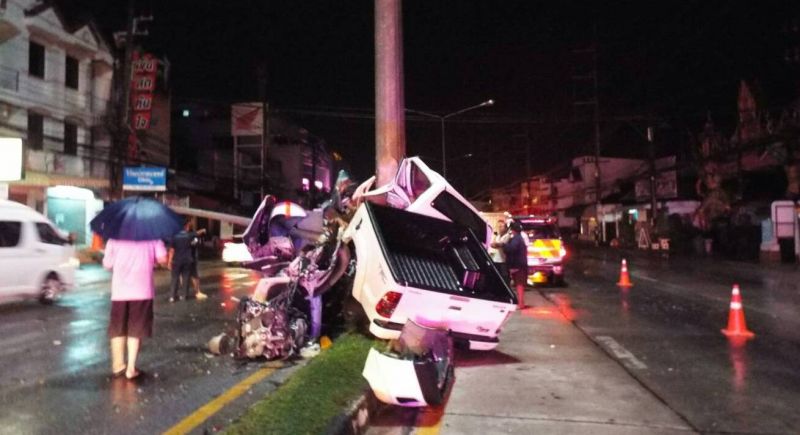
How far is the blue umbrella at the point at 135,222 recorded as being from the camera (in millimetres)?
6809

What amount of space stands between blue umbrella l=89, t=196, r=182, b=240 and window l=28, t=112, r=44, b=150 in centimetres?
2354

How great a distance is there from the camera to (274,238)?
32.3 feet

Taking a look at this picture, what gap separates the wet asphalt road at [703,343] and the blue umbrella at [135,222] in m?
5.16

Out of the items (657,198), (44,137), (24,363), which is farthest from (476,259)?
(657,198)

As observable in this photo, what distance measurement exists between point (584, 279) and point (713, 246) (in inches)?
767

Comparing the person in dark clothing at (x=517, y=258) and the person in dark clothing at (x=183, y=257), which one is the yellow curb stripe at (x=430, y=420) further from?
the person in dark clothing at (x=183, y=257)

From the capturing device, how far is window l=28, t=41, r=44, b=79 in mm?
27859

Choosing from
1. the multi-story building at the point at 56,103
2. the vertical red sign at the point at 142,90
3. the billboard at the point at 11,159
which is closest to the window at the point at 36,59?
the multi-story building at the point at 56,103

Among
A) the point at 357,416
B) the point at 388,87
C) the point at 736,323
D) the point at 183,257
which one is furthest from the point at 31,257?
the point at 736,323

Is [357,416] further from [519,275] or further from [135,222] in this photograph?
[519,275]

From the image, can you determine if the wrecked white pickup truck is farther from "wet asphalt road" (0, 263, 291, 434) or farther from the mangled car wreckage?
"wet asphalt road" (0, 263, 291, 434)

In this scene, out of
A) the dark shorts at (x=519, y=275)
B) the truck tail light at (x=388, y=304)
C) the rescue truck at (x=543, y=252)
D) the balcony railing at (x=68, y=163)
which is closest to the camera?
the truck tail light at (x=388, y=304)

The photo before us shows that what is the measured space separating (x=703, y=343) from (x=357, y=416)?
6.20m

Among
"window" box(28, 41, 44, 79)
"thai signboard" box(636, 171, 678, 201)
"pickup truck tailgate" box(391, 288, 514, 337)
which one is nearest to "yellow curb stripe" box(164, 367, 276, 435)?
"pickup truck tailgate" box(391, 288, 514, 337)
